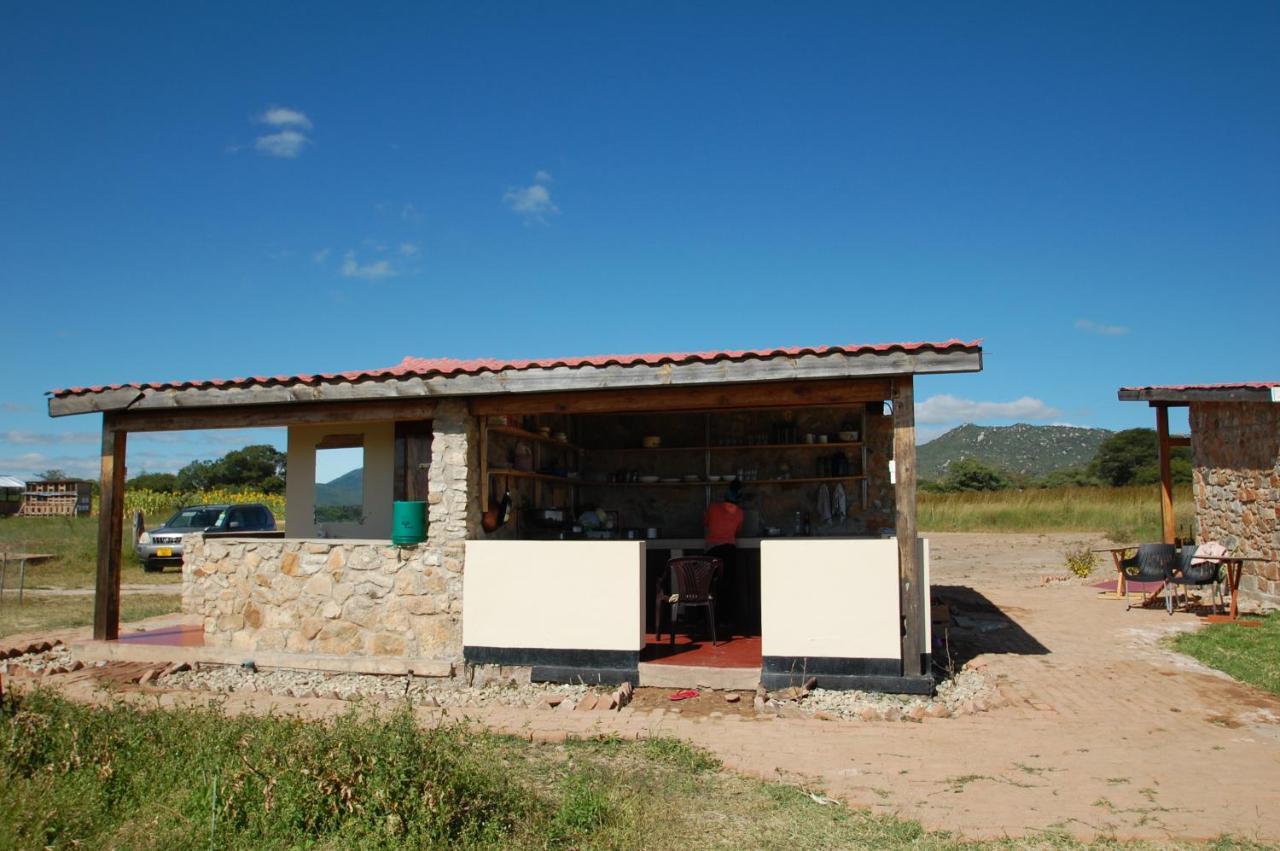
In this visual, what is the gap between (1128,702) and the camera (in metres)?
7.37

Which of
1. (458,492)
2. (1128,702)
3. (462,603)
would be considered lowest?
(1128,702)

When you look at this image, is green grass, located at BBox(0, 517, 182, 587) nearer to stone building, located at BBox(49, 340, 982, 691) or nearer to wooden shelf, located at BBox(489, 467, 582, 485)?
stone building, located at BBox(49, 340, 982, 691)

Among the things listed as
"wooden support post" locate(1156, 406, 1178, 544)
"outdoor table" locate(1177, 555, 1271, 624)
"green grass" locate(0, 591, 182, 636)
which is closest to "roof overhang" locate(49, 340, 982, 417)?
"green grass" locate(0, 591, 182, 636)

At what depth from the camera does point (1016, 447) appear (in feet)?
277

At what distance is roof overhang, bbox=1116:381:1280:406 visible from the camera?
11445mm

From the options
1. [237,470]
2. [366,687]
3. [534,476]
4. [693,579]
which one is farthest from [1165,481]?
[237,470]

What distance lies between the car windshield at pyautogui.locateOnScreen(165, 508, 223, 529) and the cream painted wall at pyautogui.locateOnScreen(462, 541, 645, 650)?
13.2 meters

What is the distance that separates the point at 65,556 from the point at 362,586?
15.8m

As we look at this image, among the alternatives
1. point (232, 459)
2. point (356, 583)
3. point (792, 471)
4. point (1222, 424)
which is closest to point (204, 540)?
point (356, 583)

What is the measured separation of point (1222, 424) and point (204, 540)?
1337cm

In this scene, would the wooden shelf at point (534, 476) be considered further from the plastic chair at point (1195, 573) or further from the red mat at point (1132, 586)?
→ the red mat at point (1132, 586)

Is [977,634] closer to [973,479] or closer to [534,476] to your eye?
[534,476]

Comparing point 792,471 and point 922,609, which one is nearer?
point 922,609

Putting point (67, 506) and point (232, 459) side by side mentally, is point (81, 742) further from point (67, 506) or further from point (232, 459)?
point (232, 459)
